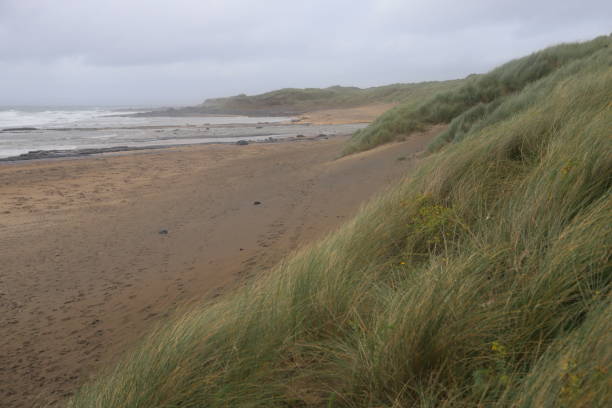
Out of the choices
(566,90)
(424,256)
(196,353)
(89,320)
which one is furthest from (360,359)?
(566,90)

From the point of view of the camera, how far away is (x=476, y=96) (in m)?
14.2

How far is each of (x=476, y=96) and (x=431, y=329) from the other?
1316 centimetres

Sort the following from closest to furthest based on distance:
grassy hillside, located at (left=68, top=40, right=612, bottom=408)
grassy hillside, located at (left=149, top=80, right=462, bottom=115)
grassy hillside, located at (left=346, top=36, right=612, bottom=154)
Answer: grassy hillside, located at (left=68, top=40, right=612, bottom=408) → grassy hillside, located at (left=346, top=36, right=612, bottom=154) → grassy hillside, located at (left=149, top=80, right=462, bottom=115)

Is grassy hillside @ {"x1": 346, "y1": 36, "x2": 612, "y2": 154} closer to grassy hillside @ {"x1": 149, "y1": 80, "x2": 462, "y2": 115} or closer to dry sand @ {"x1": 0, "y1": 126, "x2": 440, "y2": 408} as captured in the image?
dry sand @ {"x1": 0, "y1": 126, "x2": 440, "y2": 408}

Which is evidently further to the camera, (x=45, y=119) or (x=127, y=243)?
(x=45, y=119)

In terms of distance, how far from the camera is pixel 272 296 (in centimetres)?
321

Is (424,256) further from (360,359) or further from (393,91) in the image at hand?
(393,91)

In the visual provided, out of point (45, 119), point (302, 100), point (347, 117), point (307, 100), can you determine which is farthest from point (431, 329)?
point (302, 100)

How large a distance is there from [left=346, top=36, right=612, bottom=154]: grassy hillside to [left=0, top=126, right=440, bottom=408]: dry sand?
1.28 m

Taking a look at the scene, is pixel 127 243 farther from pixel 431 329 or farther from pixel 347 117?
pixel 347 117

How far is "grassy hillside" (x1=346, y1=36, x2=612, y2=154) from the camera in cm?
1284

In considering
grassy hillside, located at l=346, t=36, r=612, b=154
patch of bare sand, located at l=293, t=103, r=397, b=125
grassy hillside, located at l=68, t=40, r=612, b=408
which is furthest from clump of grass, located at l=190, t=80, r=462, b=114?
grassy hillside, located at l=68, t=40, r=612, b=408

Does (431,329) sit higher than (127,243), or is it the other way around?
(431,329)

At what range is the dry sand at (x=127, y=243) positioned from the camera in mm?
4395
